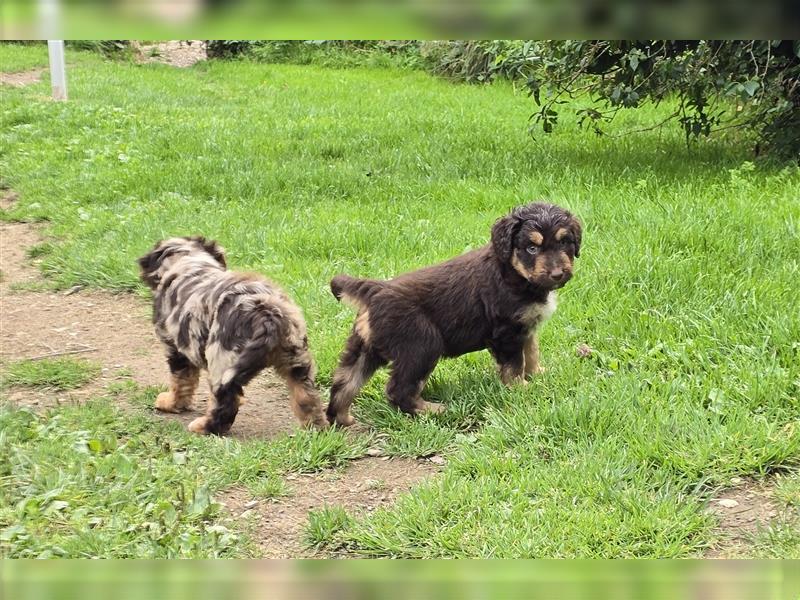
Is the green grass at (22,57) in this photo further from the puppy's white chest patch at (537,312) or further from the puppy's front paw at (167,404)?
the puppy's white chest patch at (537,312)

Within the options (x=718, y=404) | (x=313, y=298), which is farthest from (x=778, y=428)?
(x=313, y=298)

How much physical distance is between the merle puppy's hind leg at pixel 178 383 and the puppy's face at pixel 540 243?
232 cm

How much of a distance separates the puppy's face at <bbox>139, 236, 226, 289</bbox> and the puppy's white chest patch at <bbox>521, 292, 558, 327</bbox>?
229 cm

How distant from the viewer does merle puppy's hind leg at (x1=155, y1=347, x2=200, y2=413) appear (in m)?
5.88

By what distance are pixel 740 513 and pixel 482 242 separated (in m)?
4.33

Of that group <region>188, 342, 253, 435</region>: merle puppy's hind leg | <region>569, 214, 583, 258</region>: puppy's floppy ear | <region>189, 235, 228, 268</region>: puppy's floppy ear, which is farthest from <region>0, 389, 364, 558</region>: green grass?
<region>569, 214, 583, 258</region>: puppy's floppy ear

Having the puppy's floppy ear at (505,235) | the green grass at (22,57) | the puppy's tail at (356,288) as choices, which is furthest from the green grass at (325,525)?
the green grass at (22,57)

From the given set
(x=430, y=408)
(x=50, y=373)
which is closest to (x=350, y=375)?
(x=430, y=408)

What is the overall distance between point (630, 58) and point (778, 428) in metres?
6.46

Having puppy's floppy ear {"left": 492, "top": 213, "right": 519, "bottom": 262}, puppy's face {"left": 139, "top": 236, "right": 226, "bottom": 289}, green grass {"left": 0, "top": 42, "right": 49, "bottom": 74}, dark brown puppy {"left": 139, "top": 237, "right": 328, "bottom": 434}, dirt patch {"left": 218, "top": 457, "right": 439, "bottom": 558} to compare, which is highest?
green grass {"left": 0, "top": 42, "right": 49, "bottom": 74}

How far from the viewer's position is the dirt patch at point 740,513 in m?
3.94

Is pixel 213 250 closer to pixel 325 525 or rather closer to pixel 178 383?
pixel 178 383

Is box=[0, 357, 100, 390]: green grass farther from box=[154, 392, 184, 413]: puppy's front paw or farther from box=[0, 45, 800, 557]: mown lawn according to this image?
box=[0, 45, 800, 557]: mown lawn

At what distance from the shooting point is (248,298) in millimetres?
5289
